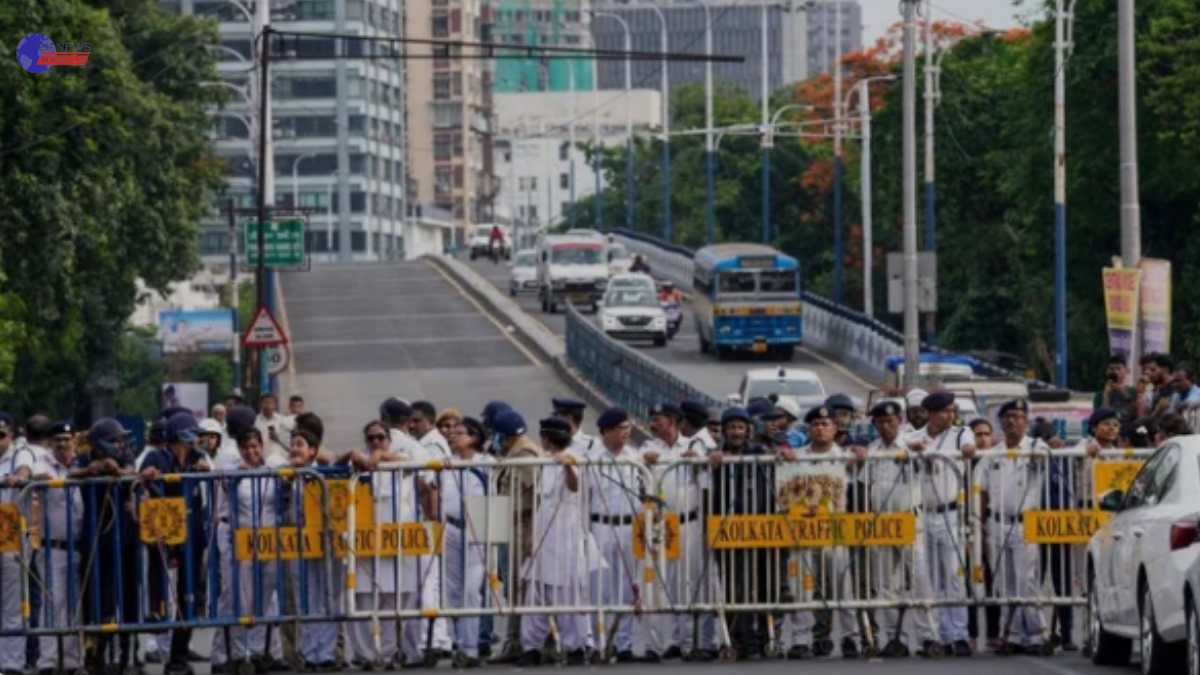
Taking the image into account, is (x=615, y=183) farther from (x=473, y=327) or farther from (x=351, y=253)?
(x=473, y=327)

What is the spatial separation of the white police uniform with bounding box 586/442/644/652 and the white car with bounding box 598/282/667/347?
59728 mm

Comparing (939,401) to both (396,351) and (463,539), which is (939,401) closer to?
(463,539)

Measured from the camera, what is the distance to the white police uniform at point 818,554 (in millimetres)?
20531

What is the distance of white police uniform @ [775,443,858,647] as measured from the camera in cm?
2053

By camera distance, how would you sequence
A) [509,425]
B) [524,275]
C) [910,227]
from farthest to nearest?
Result: [524,275], [910,227], [509,425]

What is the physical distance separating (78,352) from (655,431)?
41992mm

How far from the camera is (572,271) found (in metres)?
92.4

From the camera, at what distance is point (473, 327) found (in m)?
87.6

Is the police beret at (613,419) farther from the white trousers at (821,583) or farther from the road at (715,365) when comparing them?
the road at (715,365)

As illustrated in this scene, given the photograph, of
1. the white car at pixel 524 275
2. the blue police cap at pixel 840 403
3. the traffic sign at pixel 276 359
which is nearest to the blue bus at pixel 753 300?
the white car at pixel 524 275

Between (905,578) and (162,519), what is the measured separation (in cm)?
474

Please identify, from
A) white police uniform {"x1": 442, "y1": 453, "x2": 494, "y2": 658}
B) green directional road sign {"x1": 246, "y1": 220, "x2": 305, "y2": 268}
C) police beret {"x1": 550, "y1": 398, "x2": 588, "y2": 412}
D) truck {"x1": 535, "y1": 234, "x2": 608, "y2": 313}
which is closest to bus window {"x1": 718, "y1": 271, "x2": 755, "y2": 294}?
truck {"x1": 535, "y1": 234, "x2": 608, "y2": 313}

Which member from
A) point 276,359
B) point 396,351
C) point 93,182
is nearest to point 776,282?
point 396,351

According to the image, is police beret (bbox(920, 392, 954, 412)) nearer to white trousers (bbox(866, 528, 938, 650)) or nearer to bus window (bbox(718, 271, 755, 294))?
white trousers (bbox(866, 528, 938, 650))
